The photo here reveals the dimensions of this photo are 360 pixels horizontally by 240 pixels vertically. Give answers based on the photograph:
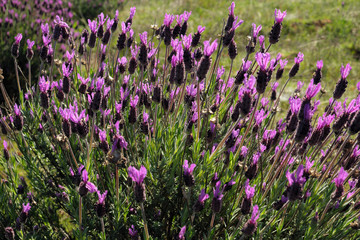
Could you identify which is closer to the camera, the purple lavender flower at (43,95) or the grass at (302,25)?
the purple lavender flower at (43,95)

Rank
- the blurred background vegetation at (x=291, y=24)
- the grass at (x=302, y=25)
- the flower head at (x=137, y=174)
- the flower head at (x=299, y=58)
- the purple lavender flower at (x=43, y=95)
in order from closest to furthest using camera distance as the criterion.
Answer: the flower head at (x=137, y=174)
the purple lavender flower at (x=43, y=95)
the flower head at (x=299, y=58)
the blurred background vegetation at (x=291, y=24)
the grass at (x=302, y=25)

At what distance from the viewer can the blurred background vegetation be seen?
5102mm

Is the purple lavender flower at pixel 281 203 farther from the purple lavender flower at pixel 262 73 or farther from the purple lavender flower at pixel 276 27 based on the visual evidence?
the purple lavender flower at pixel 276 27

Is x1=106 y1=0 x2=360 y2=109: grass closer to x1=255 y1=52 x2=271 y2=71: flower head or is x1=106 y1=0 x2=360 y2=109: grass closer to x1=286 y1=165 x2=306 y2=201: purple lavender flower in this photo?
x1=255 y1=52 x2=271 y2=71: flower head

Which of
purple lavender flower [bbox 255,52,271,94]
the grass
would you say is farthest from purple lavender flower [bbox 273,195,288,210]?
the grass

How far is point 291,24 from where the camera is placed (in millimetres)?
6621

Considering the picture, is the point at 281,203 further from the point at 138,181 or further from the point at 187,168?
the point at 138,181

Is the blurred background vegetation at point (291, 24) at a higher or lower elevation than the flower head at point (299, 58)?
lower

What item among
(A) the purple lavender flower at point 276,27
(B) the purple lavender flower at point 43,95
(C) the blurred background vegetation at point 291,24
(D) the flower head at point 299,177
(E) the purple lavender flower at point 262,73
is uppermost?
(A) the purple lavender flower at point 276,27

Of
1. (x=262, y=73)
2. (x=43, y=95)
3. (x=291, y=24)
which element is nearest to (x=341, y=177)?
(x=262, y=73)

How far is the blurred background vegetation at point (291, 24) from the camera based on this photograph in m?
5.10

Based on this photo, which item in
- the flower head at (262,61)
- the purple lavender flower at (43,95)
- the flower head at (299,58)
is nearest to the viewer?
the flower head at (262,61)

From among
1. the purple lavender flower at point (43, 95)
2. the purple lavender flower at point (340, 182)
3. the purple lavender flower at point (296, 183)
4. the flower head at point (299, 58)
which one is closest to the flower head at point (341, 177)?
the purple lavender flower at point (340, 182)

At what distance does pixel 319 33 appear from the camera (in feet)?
20.7
